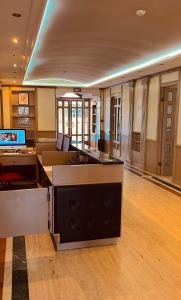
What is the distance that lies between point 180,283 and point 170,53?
12.2 feet

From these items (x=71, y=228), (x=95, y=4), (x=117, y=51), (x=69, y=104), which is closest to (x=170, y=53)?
(x=117, y=51)

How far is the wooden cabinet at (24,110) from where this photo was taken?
9.27 m

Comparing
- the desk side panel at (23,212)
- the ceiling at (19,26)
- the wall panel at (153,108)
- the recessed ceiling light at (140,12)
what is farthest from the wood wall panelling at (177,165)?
the desk side panel at (23,212)

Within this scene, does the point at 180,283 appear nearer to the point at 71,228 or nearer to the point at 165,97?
the point at 71,228

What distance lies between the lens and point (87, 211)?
111 inches

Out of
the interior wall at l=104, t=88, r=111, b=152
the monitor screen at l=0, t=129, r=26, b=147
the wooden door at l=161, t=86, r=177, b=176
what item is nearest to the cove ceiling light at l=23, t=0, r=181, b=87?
the interior wall at l=104, t=88, r=111, b=152

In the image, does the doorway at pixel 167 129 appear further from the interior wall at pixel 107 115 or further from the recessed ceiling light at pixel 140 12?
the interior wall at pixel 107 115

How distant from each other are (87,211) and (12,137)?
3059mm

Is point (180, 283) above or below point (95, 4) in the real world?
below

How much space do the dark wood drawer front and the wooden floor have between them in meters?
0.20

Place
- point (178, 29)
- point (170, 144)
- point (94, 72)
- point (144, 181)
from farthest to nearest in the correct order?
point (94, 72), point (170, 144), point (144, 181), point (178, 29)

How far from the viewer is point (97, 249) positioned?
9.46ft

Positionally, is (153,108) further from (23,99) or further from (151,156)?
(23,99)

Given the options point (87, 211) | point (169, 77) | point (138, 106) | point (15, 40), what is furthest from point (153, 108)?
point (87, 211)
